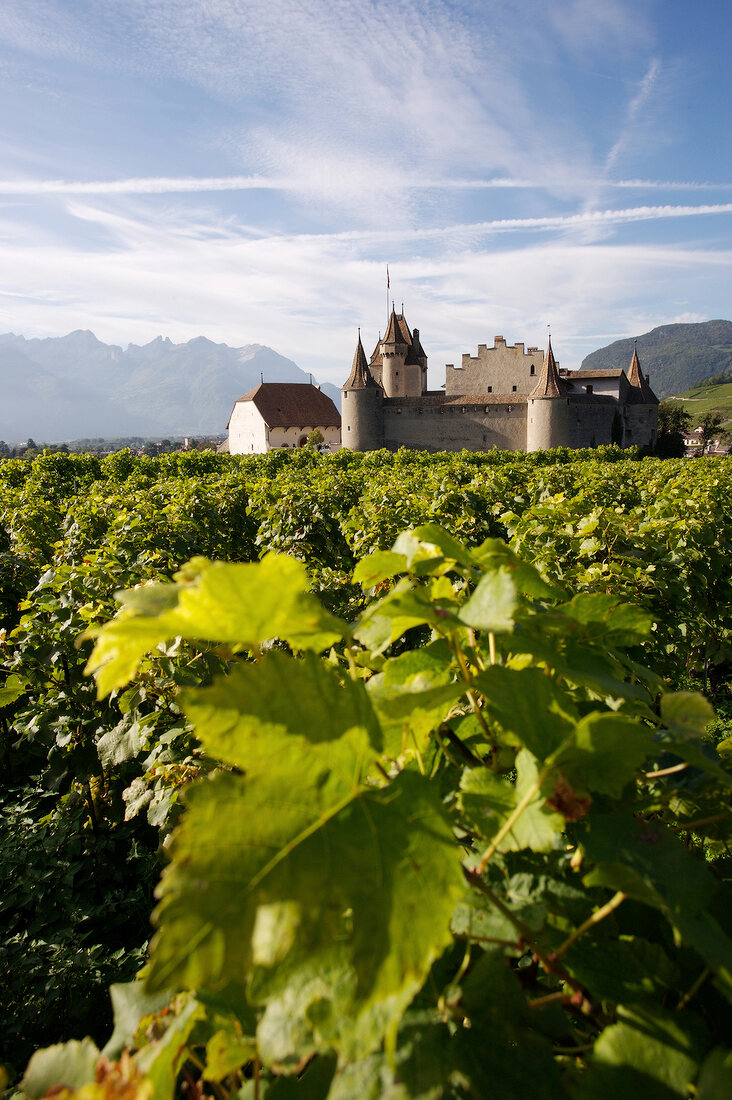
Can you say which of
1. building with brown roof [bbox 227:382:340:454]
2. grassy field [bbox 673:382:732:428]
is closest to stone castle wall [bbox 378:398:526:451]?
building with brown roof [bbox 227:382:340:454]

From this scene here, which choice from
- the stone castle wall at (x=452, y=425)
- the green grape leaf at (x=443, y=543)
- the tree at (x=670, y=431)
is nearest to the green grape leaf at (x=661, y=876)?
the green grape leaf at (x=443, y=543)

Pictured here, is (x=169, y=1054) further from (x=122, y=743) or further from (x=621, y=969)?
(x=122, y=743)

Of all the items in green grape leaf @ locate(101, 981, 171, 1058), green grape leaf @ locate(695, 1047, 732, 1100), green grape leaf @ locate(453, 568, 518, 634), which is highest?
green grape leaf @ locate(453, 568, 518, 634)

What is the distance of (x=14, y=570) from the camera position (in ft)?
20.7

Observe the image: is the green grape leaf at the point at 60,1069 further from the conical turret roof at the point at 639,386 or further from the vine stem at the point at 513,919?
the conical turret roof at the point at 639,386

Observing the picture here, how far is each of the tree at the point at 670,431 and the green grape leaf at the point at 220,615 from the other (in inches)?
2428

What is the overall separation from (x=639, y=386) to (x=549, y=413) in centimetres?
1571

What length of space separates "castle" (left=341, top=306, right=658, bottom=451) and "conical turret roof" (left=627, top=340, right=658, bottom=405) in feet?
0.29

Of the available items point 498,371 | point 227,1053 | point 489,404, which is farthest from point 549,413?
point 227,1053

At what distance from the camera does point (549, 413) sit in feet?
147

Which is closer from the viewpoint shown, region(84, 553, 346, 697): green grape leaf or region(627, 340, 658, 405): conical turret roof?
region(84, 553, 346, 697): green grape leaf

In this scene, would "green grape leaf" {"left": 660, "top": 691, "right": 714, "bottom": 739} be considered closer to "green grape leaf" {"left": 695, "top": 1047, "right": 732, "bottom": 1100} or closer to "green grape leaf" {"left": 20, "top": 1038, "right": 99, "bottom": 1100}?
"green grape leaf" {"left": 695, "top": 1047, "right": 732, "bottom": 1100}

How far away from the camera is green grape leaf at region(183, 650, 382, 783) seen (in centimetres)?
60

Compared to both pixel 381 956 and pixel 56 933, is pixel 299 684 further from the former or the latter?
pixel 56 933
